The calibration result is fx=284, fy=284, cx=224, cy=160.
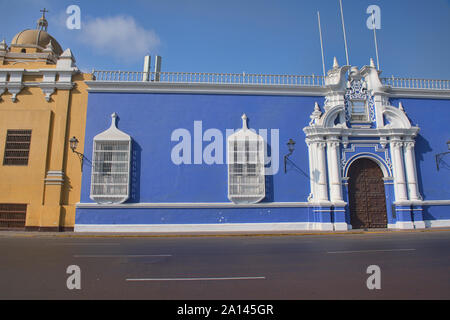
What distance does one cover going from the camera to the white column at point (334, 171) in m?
12.4

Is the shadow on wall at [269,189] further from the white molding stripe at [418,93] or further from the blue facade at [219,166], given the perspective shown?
the white molding stripe at [418,93]

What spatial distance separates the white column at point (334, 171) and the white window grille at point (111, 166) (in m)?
8.92

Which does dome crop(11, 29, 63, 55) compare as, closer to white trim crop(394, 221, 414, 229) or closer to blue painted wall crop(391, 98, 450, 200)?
blue painted wall crop(391, 98, 450, 200)

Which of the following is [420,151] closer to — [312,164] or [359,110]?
[359,110]

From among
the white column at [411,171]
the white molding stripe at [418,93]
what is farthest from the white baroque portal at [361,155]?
the white molding stripe at [418,93]

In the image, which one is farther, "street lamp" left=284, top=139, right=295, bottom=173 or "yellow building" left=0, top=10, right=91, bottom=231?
"street lamp" left=284, top=139, right=295, bottom=173

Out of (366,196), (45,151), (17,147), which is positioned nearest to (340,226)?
(366,196)

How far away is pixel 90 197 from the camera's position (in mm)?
12164

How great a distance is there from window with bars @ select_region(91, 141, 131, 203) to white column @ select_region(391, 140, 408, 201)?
39.3 ft

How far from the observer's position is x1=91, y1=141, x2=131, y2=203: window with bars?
1222cm

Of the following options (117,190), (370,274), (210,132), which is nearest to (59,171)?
(117,190)

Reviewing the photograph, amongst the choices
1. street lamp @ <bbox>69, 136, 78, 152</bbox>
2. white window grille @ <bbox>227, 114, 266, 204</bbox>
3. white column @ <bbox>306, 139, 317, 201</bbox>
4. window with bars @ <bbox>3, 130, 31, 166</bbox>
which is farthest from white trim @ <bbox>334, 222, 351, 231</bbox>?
window with bars @ <bbox>3, 130, 31, 166</bbox>
